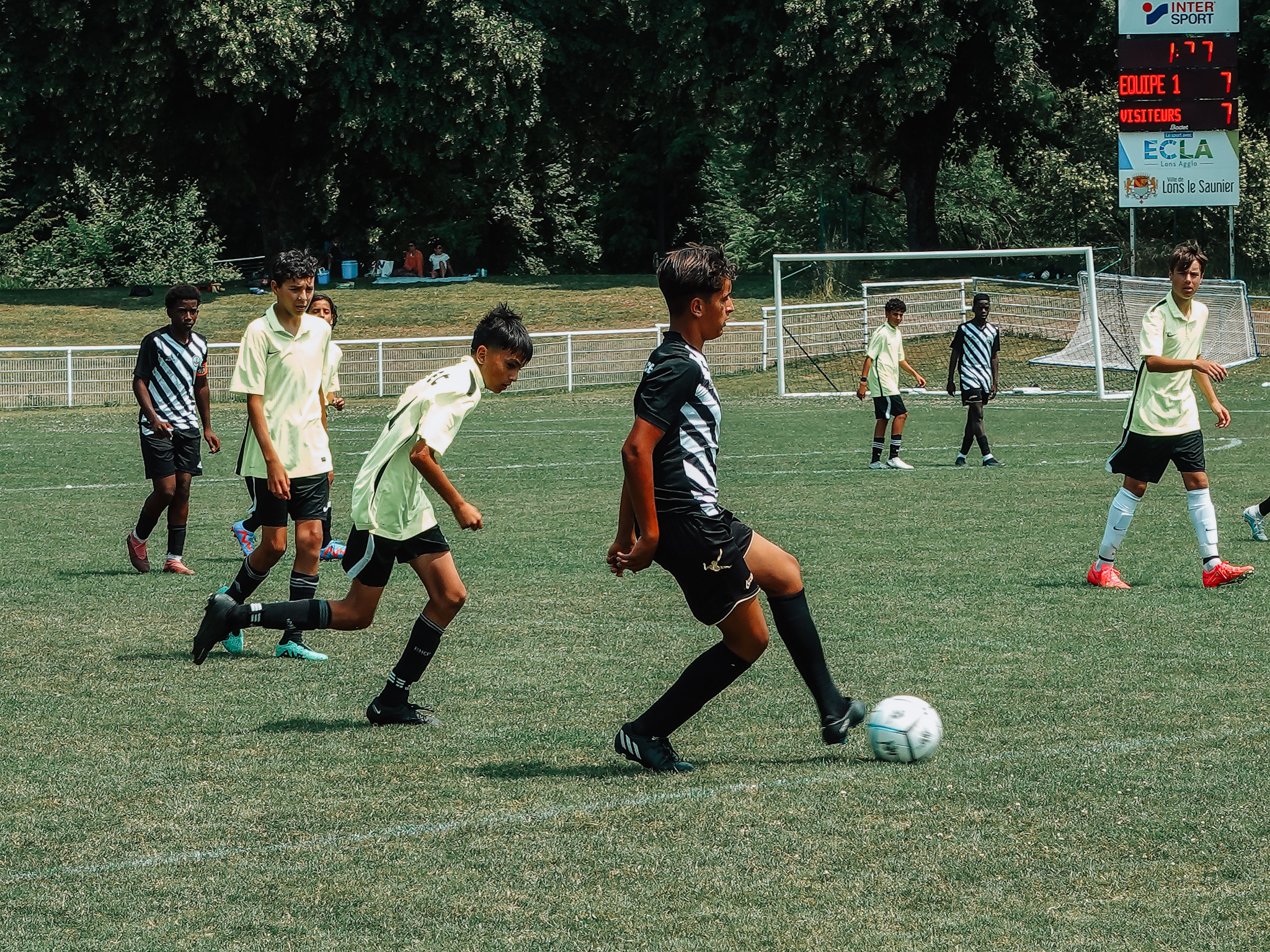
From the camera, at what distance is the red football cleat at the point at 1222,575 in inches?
354

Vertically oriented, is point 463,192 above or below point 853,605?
above

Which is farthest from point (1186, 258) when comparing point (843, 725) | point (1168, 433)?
point (843, 725)

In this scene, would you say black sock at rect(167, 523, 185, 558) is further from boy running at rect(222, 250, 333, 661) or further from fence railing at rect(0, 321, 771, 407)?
fence railing at rect(0, 321, 771, 407)

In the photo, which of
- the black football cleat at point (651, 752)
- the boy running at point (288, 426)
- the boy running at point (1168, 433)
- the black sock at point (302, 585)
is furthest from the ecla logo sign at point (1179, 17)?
the black football cleat at point (651, 752)

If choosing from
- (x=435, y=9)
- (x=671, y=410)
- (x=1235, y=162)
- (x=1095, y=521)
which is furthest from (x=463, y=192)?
(x=671, y=410)

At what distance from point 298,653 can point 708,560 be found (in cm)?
320

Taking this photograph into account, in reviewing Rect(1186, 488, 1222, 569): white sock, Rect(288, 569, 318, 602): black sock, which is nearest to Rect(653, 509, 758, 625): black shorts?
Rect(288, 569, 318, 602): black sock

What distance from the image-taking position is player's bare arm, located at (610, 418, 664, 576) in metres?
4.95

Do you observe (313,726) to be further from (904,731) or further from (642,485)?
(904,731)

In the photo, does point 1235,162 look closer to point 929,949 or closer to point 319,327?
point 319,327

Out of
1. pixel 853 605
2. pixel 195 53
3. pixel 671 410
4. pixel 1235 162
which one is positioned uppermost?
pixel 195 53

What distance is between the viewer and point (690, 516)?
5.16 meters

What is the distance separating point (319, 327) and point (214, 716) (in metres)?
2.25

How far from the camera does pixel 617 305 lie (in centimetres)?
3812
